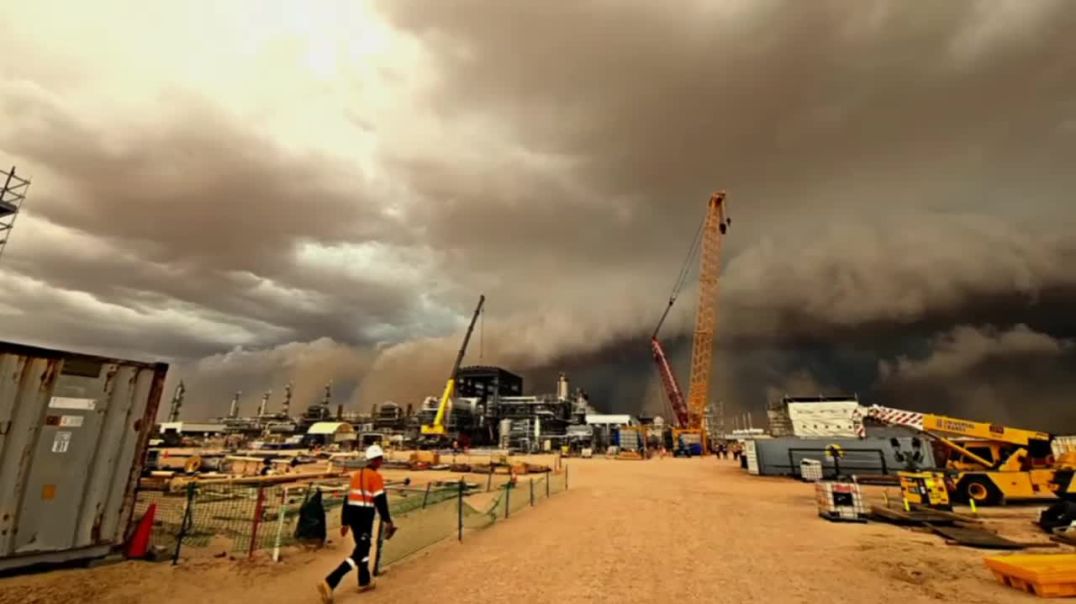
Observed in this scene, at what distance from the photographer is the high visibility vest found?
25.3 feet

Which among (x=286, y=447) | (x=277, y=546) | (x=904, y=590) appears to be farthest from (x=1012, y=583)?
(x=286, y=447)

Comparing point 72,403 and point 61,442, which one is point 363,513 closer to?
point 61,442

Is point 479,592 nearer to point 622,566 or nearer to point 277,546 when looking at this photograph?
point 622,566

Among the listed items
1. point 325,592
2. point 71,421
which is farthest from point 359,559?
point 71,421

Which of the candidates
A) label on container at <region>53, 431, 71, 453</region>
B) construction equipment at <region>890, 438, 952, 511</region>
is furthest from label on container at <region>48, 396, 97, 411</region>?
construction equipment at <region>890, 438, 952, 511</region>

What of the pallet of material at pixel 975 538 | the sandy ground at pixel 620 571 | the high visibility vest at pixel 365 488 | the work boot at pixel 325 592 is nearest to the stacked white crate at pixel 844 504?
the sandy ground at pixel 620 571

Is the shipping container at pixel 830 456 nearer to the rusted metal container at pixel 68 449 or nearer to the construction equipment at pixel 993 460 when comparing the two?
the construction equipment at pixel 993 460

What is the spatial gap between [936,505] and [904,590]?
10.9 metres

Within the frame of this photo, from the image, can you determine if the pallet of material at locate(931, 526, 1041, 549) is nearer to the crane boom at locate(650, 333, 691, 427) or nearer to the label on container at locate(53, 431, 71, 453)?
the label on container at locate(53, 431, 71, 453)

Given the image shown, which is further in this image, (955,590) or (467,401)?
(467,401)

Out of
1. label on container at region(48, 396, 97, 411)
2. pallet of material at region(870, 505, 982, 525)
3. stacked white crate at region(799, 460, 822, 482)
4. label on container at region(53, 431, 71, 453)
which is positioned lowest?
pallet of material at region(870, 505, 982, 525)

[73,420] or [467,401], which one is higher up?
[467,401]

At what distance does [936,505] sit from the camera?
16.7 m

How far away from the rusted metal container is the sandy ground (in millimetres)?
547
